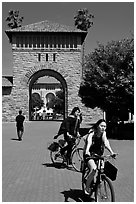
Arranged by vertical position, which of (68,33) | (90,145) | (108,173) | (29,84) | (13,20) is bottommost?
(108,173)

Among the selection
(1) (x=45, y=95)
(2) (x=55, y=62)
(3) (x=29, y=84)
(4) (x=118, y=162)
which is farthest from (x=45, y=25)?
(1) (x=45, y=95)

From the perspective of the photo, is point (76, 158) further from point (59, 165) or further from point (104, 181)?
point (104, 181)

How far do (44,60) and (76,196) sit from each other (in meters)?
34.6

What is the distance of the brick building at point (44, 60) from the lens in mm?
39344

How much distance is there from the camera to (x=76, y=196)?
6.25 meters

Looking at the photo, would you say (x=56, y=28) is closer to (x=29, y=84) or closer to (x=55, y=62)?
(x=55, y=62)

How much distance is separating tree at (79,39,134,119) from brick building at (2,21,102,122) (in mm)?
19646

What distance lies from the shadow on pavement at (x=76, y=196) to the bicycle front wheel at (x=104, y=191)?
50 cm

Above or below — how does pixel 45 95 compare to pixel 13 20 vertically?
below

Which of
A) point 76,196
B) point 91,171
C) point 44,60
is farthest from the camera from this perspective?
point 44,60

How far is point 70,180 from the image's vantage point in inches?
297

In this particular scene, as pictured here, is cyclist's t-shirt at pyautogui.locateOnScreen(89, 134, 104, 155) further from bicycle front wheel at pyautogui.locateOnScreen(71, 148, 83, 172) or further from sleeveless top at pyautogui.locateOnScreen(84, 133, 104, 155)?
bicycle front wheel at pyautogui.locateOnScreen(71, 148, 83, 172)

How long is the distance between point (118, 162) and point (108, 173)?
15.8 feet

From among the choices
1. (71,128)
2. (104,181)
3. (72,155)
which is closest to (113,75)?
(71,128)
